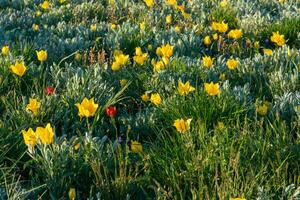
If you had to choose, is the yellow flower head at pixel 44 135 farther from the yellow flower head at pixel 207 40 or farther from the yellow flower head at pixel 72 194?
the yellow flower head at pixel 207 40

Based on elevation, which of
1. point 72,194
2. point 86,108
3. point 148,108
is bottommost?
point 148,108

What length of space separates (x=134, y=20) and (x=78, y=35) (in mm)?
941

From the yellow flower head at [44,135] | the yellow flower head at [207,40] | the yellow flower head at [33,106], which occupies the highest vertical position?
the yellow flower head at [44,135]

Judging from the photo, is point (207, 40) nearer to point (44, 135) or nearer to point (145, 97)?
point (145, 97)

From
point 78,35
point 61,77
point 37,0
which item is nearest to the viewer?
point 61,77

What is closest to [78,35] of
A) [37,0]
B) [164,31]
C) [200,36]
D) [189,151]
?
[164,31]

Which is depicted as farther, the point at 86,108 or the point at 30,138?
the point at 86,108

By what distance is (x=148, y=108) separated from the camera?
3654 millimetres

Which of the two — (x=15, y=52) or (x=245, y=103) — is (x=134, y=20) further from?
(x=245, y=103)

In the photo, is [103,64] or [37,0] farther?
[37,0]

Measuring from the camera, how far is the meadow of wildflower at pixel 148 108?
2621mm

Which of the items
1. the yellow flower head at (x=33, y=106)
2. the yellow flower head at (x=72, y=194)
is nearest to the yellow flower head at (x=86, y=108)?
the yellow flower head at (x=33, y=106)

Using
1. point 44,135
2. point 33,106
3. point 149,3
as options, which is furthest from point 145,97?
point 149,3

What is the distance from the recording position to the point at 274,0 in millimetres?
7230
